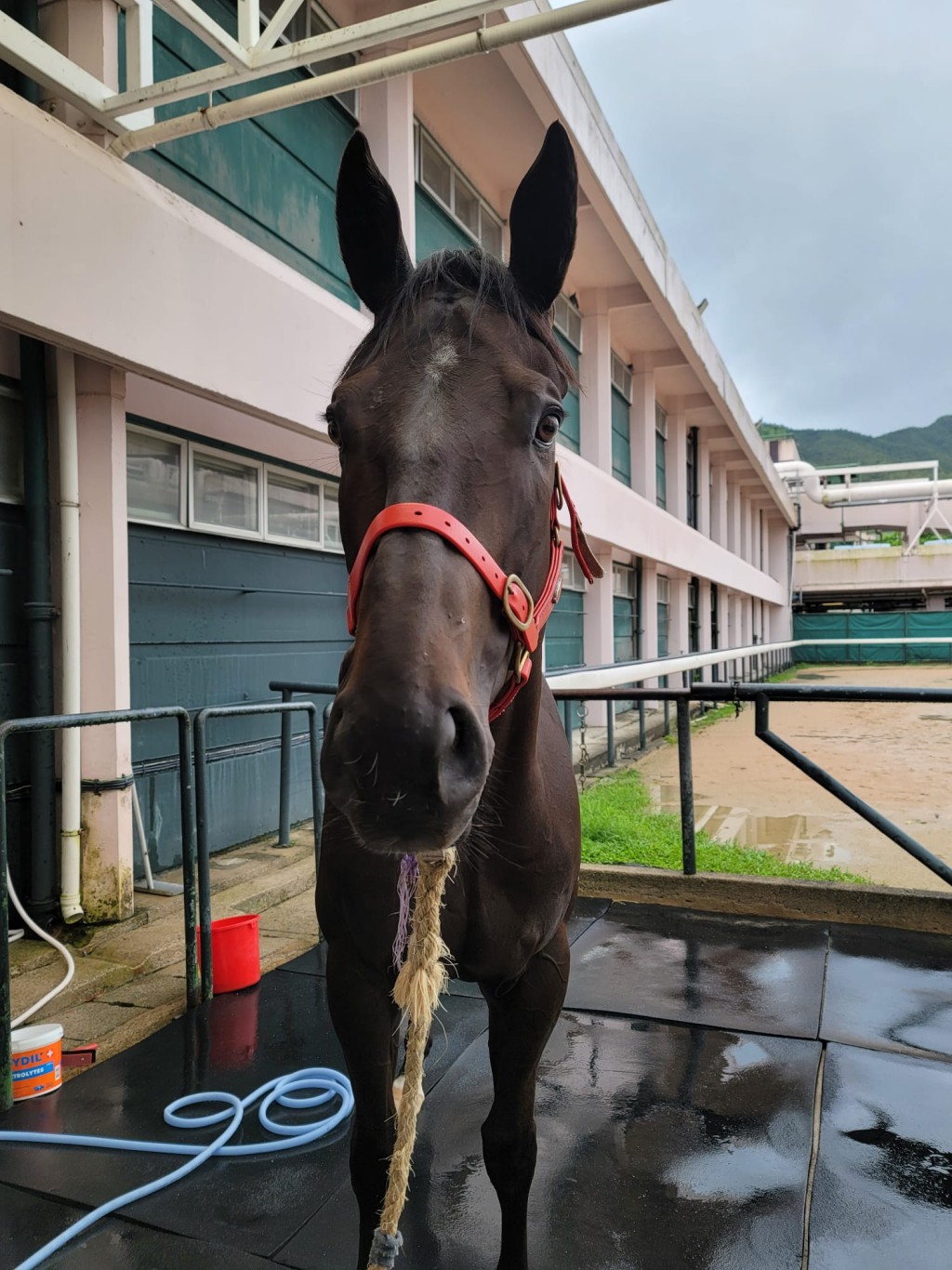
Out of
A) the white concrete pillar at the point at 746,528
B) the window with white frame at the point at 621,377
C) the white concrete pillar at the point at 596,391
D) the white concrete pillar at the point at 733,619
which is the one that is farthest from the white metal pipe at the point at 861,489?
the white concrete pillar at the point at 596,391

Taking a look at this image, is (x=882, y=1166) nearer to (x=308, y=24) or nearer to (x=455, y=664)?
(x=455, y=664)

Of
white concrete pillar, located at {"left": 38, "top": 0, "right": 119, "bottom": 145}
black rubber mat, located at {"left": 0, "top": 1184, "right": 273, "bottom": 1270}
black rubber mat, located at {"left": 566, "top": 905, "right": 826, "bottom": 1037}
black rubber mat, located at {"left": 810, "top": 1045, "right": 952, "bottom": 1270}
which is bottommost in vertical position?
black rubber mat, located at {"left": 566, "top": 905, "right": 826, "bottom": 1037}

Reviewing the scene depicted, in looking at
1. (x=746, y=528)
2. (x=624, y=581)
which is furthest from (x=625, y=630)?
(x=746, y=528)

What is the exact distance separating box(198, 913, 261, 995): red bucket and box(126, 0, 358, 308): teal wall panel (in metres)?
3.90

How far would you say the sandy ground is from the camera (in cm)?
622

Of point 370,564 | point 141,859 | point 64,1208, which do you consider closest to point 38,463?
point 141,859

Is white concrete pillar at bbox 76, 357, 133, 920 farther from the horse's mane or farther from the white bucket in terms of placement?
the horse's mane

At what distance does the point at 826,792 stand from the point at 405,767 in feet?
28.9

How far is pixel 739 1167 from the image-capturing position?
214 cm

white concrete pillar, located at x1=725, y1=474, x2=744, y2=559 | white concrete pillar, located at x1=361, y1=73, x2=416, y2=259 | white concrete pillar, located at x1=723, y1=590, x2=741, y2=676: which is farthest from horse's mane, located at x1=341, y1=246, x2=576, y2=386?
white concrete pillar, located at x1=725, y1=474, x2=744, y2=559

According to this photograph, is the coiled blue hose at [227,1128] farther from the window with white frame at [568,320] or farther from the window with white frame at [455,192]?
the window with white frame at [568,320]

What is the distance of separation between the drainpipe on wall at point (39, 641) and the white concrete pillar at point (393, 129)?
338cm

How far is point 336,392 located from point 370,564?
0.44m

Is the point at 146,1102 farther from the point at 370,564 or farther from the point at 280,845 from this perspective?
the point at 280,845
